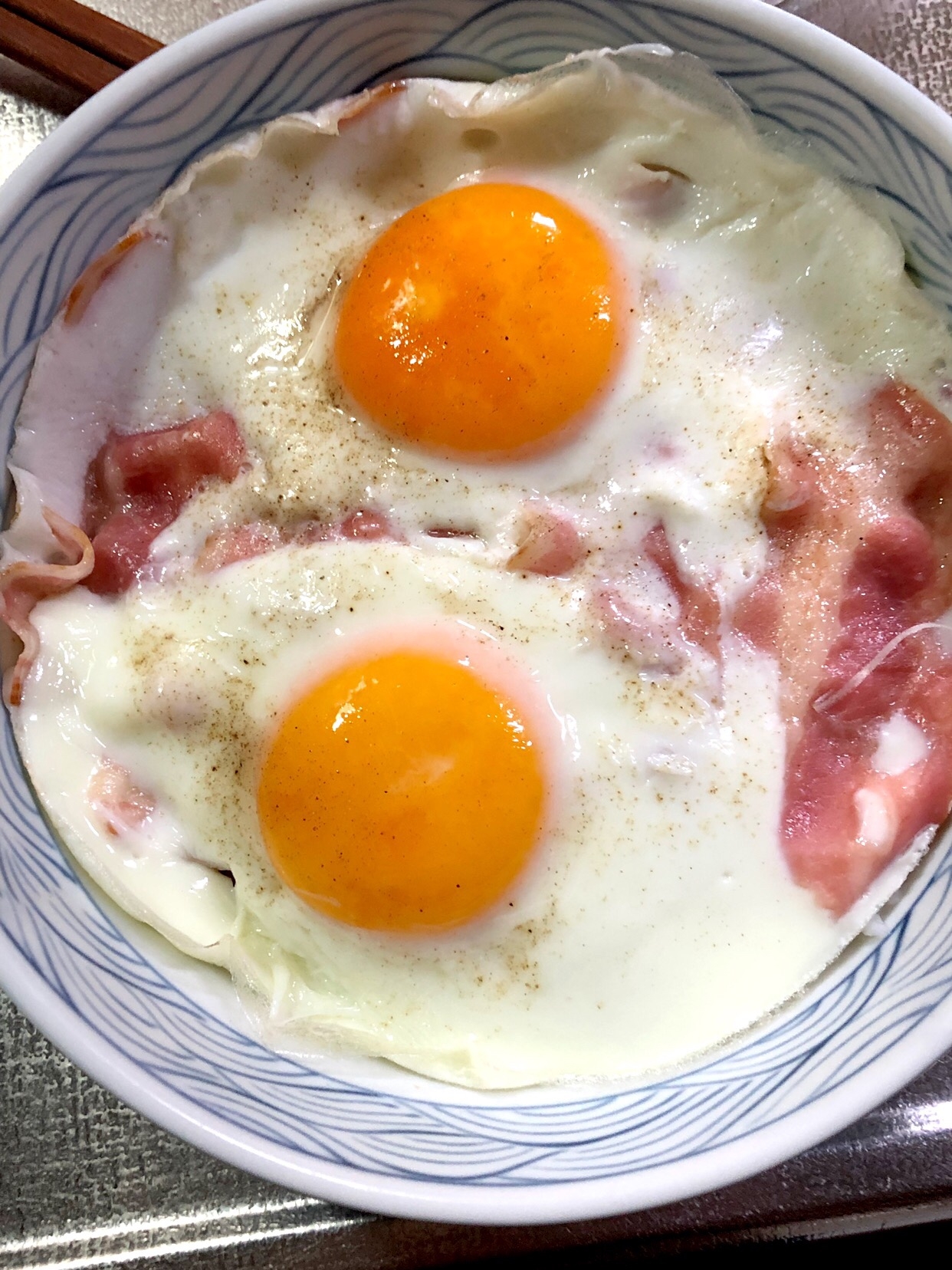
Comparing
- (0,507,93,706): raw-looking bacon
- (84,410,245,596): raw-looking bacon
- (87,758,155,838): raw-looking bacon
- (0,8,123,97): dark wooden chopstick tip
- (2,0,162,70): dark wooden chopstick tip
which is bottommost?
(87,758,155,838): raw-looking bacon

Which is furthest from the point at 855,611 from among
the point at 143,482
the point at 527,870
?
the point at 143,482

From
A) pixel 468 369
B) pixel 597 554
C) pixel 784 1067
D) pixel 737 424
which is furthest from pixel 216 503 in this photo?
pixel 784 1067

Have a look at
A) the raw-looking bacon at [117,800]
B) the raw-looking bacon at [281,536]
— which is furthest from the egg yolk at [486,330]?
the raw-looking bacon at [117,800]

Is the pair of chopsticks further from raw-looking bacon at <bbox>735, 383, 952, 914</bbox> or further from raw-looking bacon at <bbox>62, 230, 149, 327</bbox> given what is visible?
raw-looking bacon at <bbox>735, 383, 952, 914</bbox>

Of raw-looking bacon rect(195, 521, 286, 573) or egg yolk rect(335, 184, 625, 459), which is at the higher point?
egg yolk rect(335, 184, 625, 459)

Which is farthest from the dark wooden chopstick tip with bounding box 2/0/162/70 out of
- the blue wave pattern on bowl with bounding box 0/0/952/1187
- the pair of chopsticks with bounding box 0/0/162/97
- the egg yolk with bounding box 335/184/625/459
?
the egg yolk with bounding box 335/184/625/459

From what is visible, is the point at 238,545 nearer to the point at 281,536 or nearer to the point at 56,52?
the point at 281,536

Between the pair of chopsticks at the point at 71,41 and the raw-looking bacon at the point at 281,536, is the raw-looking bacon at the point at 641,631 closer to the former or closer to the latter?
the raw-looking bacon at the point at 281,536
